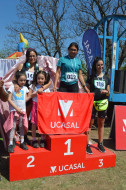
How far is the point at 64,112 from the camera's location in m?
3.29

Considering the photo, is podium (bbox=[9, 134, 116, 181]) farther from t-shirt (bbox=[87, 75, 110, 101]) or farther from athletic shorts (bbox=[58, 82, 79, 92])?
athletic shorts (bbox=[58, 82, 79, 92])

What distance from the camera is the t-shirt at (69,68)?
3.49 meters

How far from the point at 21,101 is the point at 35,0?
59.8 feet

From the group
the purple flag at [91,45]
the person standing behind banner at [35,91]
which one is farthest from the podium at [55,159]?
the purple flag at [91,45]


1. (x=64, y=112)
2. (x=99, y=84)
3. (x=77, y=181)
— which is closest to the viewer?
(x=77, y=181)

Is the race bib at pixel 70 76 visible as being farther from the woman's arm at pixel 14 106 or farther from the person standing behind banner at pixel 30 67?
the woman's arm at pixel 14 106

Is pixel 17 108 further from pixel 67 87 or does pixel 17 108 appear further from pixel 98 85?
pixel 98 85

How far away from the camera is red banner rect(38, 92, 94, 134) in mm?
3182

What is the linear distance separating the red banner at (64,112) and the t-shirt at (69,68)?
36 cm

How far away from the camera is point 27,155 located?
281cm

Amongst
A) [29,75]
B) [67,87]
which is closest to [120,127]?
[67,87]

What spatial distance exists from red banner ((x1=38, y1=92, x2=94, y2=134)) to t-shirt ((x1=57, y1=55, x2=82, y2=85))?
36 cm

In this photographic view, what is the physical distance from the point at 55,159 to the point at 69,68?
1633 millimetres

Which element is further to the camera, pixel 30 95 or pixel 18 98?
pixel 30 95
